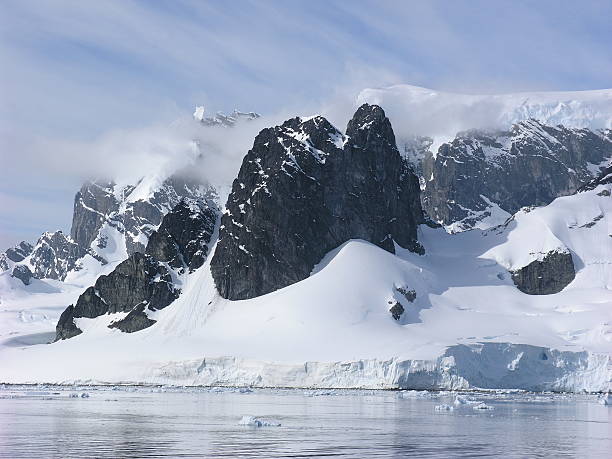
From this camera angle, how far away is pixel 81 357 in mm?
198625

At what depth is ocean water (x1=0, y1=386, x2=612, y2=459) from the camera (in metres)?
55.6

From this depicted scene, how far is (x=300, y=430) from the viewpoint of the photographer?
6969 centimetres

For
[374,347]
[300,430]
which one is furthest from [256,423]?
[374,347]

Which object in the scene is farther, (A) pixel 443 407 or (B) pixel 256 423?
(A) pixel 443 407

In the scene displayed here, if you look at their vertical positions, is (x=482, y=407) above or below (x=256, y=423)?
above

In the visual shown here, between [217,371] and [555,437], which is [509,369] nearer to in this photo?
[217,371]

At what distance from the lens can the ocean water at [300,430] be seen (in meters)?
55.6

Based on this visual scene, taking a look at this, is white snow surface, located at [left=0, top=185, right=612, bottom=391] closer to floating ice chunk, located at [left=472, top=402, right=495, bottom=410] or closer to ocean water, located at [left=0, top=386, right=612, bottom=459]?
ocean water, located at [left=0, top=386, right=612, bottom=459]

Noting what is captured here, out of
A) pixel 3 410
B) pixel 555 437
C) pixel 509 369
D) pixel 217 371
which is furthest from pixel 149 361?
pixel 555 437

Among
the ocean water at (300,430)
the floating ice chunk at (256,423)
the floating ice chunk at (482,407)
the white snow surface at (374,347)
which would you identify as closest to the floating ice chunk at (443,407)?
the ocean water at (300,430)

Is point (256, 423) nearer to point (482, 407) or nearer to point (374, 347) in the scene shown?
point (482, 407)

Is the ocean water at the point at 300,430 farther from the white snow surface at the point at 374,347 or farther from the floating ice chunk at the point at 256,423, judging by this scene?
the white snow surface at the point at 374,347

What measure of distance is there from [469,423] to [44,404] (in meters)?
47.4

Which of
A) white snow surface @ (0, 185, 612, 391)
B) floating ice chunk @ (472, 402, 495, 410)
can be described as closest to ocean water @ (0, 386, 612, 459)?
floating ice chunk @ (472, 402, 495, 410)
